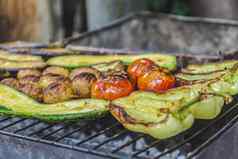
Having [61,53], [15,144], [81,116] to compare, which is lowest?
[15,144]

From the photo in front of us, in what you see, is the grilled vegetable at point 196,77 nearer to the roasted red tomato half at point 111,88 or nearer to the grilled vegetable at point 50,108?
the roasted red tomato half at point 111,88

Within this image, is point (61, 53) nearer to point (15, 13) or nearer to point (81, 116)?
point (81, 116)

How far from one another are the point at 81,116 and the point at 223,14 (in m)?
3.69

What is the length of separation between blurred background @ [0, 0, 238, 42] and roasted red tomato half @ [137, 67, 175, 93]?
3047mm

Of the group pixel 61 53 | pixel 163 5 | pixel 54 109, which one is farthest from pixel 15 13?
pixel 54 109

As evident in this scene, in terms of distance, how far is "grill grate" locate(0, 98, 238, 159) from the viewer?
8.18 feet

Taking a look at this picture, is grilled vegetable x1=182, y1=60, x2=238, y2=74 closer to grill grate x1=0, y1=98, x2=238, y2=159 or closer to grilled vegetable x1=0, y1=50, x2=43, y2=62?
grill grate x1=0, y1=98, x2=238, y2=159

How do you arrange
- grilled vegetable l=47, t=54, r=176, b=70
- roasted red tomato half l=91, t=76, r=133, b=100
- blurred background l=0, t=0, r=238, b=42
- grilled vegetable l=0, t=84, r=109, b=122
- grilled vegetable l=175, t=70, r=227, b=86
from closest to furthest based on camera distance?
grilled vegetable l=0, t=84, r=109, b=122 < roasted red tomato half l=91, t=76, r=133, b=100 < grilled vegetable l=175, t=70, r=227, b=86 < grilled vegetable l=47, t=54, r=176, b=70 < blurred background l=0, t=0, r=238, b=42

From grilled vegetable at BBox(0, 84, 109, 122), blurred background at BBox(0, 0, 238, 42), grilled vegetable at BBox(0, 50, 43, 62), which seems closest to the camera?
grilled vegetable at BBox(0, 84, 109, 122)

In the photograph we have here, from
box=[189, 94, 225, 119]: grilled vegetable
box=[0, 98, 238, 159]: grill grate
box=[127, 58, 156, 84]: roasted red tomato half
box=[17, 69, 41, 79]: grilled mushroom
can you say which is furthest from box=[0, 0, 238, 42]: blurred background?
box=[189, 94, 225, 119]: grilled vegetable

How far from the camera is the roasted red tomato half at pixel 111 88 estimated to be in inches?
109

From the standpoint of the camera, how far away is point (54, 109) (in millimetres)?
2758

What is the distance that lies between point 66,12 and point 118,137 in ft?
13.3

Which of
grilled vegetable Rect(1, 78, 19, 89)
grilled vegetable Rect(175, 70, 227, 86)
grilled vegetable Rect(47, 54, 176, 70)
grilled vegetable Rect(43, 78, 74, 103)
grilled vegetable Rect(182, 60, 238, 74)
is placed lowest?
grilled vegetable Rect(43, 78, 74, 103)
